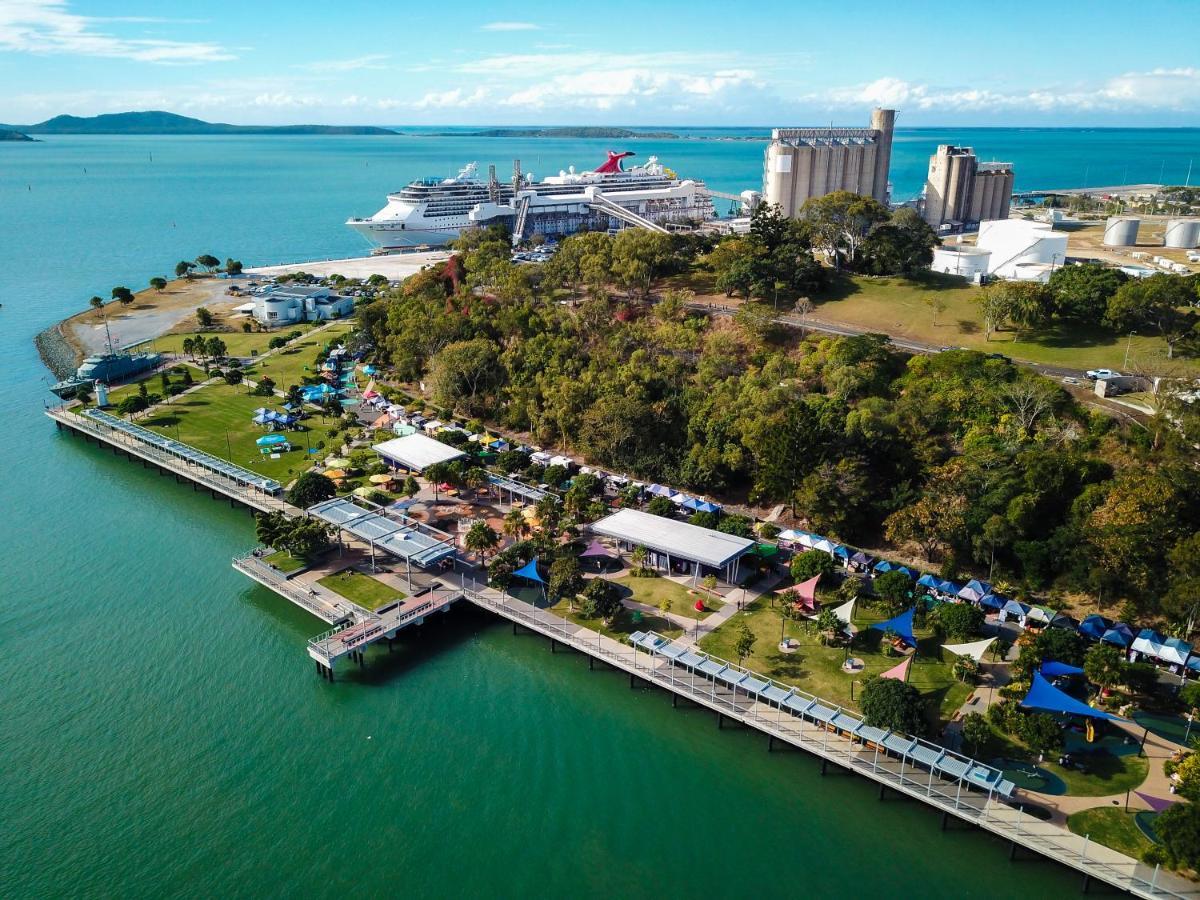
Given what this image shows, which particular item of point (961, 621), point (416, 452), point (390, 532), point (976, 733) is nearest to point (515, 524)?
point (390, 532)

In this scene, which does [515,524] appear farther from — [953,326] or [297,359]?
[297,359]

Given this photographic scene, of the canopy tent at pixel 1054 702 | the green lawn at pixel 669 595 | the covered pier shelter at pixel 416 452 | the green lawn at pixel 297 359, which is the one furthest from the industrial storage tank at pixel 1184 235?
the green lawn at pixel 297 359

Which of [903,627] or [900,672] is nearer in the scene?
[900,672]

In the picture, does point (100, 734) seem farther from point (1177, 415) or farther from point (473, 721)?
point (1177, 415)

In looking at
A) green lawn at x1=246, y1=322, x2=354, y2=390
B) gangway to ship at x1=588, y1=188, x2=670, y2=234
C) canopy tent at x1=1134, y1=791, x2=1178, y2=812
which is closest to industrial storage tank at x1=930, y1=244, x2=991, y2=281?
canopy tent at x1=1134, y1=791, x2=1178, y2=812

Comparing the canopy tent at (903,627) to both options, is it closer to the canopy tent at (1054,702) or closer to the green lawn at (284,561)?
the canopy tent at (1054,702)

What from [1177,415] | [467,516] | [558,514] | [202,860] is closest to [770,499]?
[558,514]
